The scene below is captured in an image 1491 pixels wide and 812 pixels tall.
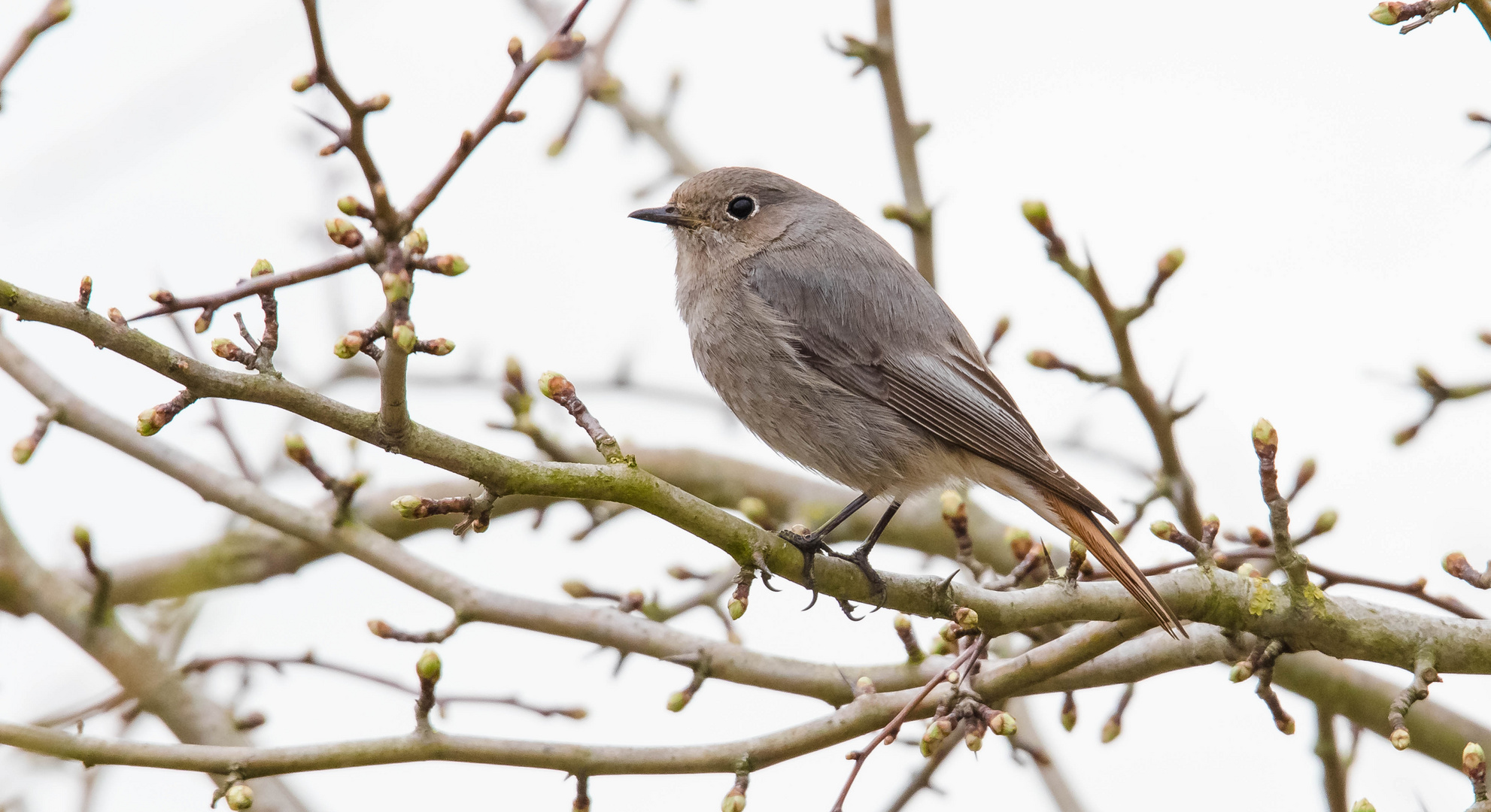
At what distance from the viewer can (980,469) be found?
5.10 meters

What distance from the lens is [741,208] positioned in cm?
599

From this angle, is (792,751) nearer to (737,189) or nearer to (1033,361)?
(1033,361)

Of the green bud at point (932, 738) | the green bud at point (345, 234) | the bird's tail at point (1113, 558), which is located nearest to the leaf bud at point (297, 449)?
the green bud at point (345, 234)

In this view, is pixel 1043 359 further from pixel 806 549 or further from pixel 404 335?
pixel 404 335

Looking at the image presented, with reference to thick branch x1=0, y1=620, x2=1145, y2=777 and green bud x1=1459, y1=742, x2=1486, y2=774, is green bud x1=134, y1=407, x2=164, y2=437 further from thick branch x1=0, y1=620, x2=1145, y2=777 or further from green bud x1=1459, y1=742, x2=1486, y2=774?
green bud x1=1459, y1=742, x2=1486, y2=774

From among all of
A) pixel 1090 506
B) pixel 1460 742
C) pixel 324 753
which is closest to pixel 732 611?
pixel 324 753

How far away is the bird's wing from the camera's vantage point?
16.6 feet

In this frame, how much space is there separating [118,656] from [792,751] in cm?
229

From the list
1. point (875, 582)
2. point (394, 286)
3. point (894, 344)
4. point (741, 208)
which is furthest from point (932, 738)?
point (741, 208)

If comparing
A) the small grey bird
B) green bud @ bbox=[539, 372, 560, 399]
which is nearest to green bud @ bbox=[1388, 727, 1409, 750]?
the small grey bird

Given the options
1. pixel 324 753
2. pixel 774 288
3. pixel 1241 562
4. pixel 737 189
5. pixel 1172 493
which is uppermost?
pixel 737 189

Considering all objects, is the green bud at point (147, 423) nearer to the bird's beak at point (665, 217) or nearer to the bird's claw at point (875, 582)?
the bird's claw at point (875, 582)

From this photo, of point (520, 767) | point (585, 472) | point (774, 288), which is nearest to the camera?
point (585, 472)

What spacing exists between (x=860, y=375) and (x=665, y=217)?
132 cm
